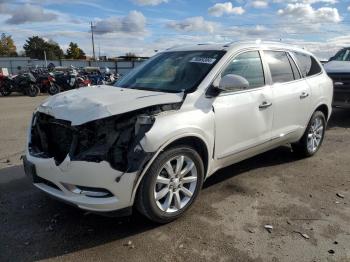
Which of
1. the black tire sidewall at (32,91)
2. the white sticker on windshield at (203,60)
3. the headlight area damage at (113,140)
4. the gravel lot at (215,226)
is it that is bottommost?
the black tire sidewall at (32,91)

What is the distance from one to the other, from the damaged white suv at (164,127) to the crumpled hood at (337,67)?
4.88 meters

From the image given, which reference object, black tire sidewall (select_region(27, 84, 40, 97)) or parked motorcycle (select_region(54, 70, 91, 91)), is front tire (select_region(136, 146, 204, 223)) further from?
parked motorcycle (select_region(54, 70, 91, 91))

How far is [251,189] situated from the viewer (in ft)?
16.1

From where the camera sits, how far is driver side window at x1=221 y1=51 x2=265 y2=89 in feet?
14.9

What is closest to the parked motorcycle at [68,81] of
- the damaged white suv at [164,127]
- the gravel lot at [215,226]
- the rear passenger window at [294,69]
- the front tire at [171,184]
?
the gravel lot at [215,226]

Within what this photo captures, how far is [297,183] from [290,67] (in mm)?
1629

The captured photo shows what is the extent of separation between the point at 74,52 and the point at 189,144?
93749 mm

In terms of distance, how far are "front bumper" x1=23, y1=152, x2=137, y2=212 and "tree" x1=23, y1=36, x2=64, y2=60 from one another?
317 feet

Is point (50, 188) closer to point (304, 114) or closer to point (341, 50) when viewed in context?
point (304, 114)

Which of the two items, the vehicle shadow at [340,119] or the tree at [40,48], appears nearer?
the vehicle shadow at [340,119]

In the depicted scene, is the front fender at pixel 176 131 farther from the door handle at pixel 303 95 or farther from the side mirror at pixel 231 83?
the door handle at pixel 303 95

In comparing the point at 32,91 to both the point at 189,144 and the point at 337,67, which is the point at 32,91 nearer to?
the point at 337,67

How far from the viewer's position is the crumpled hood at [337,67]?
31.8ft

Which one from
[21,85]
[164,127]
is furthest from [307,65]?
[21,85]
